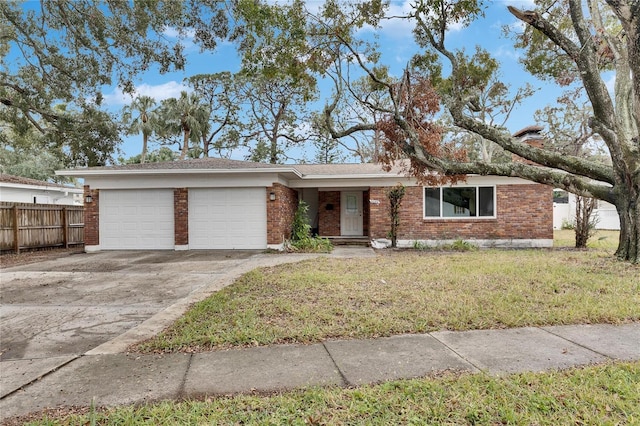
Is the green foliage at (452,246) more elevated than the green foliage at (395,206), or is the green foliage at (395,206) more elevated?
the green foliage at (395,206)

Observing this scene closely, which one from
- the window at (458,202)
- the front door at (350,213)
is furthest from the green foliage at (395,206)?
the front door at (350,213)

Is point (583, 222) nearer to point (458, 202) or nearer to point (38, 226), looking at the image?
point (458, 202)

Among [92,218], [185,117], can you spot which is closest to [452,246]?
[92,218]

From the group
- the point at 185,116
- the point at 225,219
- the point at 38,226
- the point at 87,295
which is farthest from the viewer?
the point at 185,116

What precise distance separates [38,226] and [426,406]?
1555cm

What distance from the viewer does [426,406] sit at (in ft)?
8.96

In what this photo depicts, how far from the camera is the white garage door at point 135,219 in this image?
1341 centimetres

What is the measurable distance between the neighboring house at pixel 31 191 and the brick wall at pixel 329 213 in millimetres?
15342

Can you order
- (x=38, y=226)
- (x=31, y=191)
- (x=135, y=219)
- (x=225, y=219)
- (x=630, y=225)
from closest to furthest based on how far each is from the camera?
(x=630, y=225) → (x=225, y=219) → (x=135, y=219) → (x=38, y=226) → (x=31, y=191)

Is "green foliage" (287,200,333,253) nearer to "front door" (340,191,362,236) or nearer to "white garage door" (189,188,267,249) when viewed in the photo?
"white garage door" (189,188,267,249)

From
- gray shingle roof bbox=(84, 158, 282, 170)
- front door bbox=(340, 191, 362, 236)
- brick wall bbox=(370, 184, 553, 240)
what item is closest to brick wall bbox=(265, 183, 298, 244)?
gray shingle roof bbox=(84, 158, 282, 170)

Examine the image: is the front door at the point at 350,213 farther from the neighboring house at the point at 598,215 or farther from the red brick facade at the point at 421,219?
the neighboring house at the point at 598,215

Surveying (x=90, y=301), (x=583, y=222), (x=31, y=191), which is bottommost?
(x=90, y=301)

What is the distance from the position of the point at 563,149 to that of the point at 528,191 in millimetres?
16446
